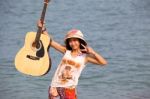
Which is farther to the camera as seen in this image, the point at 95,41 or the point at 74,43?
the point at 95,41

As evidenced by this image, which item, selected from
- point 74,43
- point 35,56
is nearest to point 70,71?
point 74,43

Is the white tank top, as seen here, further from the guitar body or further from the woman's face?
the guitar body

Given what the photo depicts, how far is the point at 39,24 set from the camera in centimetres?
438

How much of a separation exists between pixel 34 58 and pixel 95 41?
20.6 ft

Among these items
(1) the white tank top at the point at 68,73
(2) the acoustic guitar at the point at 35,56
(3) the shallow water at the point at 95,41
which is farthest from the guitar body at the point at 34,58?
(3) the shallow water at the point at 95,41

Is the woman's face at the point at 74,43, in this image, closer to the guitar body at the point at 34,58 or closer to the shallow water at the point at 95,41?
the guitar body at the point at 34,58

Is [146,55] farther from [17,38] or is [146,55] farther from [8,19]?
[8,19]

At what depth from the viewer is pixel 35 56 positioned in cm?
462

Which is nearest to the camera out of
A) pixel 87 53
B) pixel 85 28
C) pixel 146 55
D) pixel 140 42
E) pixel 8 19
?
pixel 87 53

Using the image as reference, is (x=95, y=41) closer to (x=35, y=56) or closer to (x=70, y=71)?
(x=35, y=56)

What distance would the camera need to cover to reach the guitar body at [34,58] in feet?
14.8

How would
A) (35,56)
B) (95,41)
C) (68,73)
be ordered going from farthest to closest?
1. (95,41)
2. (35,56)
3. (68,73)

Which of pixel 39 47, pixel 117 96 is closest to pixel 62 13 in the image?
pixel 117 96

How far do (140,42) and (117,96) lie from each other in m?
3.69
